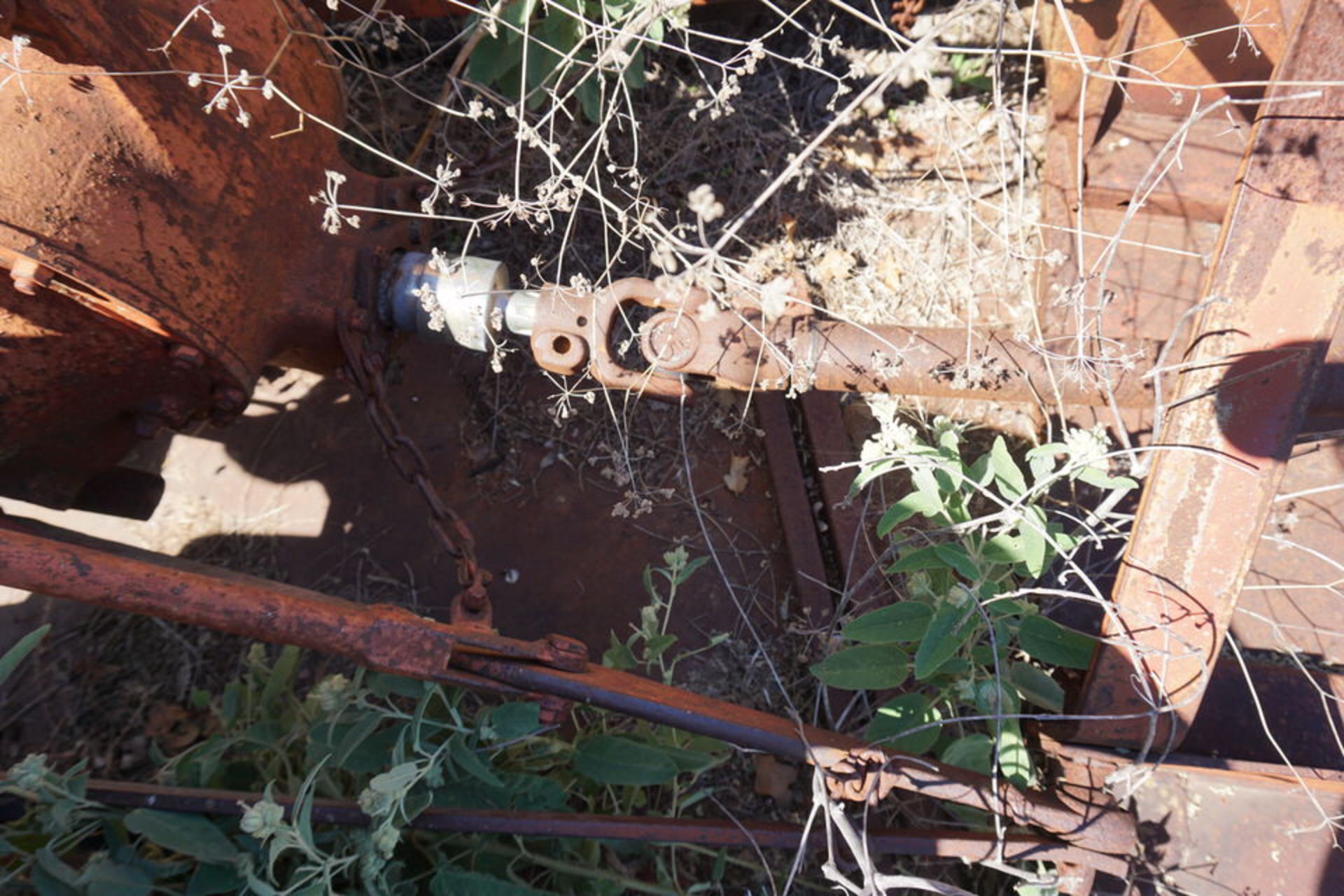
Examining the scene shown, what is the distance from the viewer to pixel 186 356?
179 cm

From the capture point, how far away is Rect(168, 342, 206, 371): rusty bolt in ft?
5.88

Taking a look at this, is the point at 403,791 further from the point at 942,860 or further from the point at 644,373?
the point at 942,860

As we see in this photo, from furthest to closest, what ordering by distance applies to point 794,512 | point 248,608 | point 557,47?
point 794,512 < point 557,47 < point 248,608

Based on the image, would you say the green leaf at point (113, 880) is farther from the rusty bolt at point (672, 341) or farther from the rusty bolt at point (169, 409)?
the rusty bolt at point (672, 341)

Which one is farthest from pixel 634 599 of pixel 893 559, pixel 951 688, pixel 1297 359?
pixel 1297 359

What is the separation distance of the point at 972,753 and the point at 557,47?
2.04m

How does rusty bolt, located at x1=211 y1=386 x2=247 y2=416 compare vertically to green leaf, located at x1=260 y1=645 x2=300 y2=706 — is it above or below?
above

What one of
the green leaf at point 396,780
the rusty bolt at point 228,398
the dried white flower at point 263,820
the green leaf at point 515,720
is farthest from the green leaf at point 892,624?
the rusty bolt at point 228,398

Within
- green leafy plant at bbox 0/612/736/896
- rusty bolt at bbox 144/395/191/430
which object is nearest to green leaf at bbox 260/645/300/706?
green leafy plant at bbox 0/612/736/896

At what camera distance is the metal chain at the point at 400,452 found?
6.61 ft

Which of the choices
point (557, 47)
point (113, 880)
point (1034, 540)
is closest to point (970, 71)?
point (557, 47)

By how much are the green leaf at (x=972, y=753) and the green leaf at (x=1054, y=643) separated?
0.23 meters

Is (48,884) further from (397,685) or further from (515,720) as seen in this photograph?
(515,720)

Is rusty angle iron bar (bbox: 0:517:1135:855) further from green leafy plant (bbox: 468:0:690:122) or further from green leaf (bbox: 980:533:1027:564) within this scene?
green leafy plant (bbox: 468:0:690:122)
